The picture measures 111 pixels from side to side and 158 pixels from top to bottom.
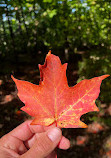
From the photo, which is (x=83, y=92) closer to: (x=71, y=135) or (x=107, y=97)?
(x=71, y=135)

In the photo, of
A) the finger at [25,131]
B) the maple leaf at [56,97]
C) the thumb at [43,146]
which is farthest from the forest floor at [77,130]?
the maple leaf at [56,97]

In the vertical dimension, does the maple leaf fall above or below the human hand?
above

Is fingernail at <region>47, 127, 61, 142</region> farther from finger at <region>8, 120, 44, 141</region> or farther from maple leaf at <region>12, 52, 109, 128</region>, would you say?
finger at <region>8, 120, 44, 141</region>

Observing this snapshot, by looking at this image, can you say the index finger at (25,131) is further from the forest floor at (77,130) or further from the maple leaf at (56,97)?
the forest floor at (77,130)

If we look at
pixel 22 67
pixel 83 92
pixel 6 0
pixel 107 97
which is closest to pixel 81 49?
pixel 22 67

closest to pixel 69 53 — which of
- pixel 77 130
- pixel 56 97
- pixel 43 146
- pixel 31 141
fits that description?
pixel 77 130

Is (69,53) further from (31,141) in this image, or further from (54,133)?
(54,133)

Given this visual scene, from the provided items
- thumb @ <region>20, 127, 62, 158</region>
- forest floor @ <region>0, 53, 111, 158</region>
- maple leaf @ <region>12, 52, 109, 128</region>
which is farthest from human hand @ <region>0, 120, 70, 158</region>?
forest floor @ <region>0, 53, 111, 158</region>
